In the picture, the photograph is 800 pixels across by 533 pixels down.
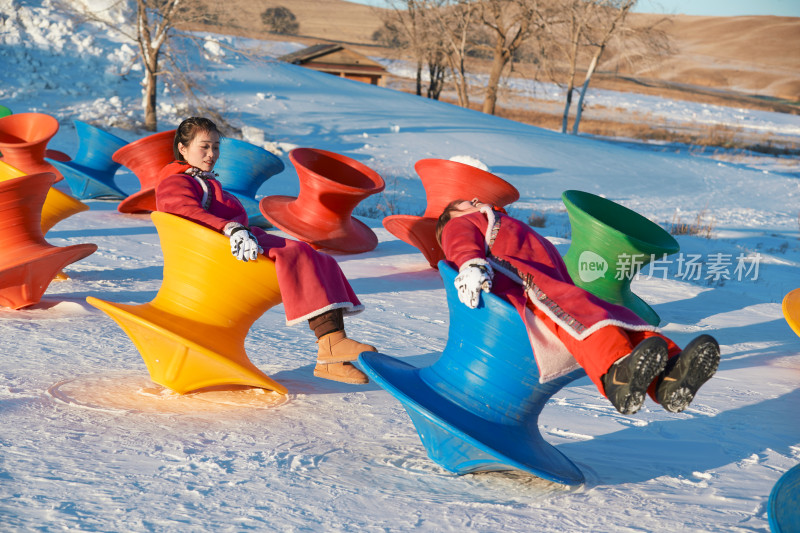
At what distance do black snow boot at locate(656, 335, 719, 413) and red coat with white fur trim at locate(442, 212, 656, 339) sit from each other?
217 millimetres

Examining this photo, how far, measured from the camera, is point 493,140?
19094 mm

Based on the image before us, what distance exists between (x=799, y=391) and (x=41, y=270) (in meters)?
4.30

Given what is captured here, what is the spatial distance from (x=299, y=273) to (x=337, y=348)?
36 cm

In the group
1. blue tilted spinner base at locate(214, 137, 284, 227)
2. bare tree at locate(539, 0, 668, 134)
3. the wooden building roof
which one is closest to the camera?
blue tilted spinner base at locate(214, 137, 284, 227)

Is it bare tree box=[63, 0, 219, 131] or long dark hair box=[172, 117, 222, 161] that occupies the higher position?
bare tree box=[63, 0, 219, 131]

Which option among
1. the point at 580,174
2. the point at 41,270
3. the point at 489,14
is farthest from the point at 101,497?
the point at 489,14

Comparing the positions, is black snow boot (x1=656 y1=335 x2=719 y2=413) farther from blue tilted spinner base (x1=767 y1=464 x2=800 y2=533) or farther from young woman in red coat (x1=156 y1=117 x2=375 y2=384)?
young woman in red coat (x1=156 y1=117 x2=375 y2=384)

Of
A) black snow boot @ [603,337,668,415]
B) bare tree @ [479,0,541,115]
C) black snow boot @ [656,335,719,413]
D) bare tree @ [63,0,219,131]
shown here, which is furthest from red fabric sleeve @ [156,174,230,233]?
bare tree @ [479,0,541,115]

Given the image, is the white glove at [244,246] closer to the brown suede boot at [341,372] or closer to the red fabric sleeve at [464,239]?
the brown suede boot at [341,372]

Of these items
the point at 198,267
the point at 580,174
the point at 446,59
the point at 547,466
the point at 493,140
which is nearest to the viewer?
the point at 547,466

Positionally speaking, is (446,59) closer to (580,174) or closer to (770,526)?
(580,174)

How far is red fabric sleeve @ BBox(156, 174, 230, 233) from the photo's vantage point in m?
3.32

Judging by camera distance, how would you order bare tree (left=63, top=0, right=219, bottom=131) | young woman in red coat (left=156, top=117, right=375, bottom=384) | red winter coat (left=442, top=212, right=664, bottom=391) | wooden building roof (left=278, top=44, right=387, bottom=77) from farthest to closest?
1. wooden building roof (left=278, top=44, right=387, bottom=77)
2. bare tree (left=63, top=0, right=219, bottom=131)
3. young woman in red coat (left=156, top=117, right=375, bottom=384)
4. red winter coat (left=442, top=212, right=664, bottom=391)

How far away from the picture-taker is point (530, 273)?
2.94 meters
